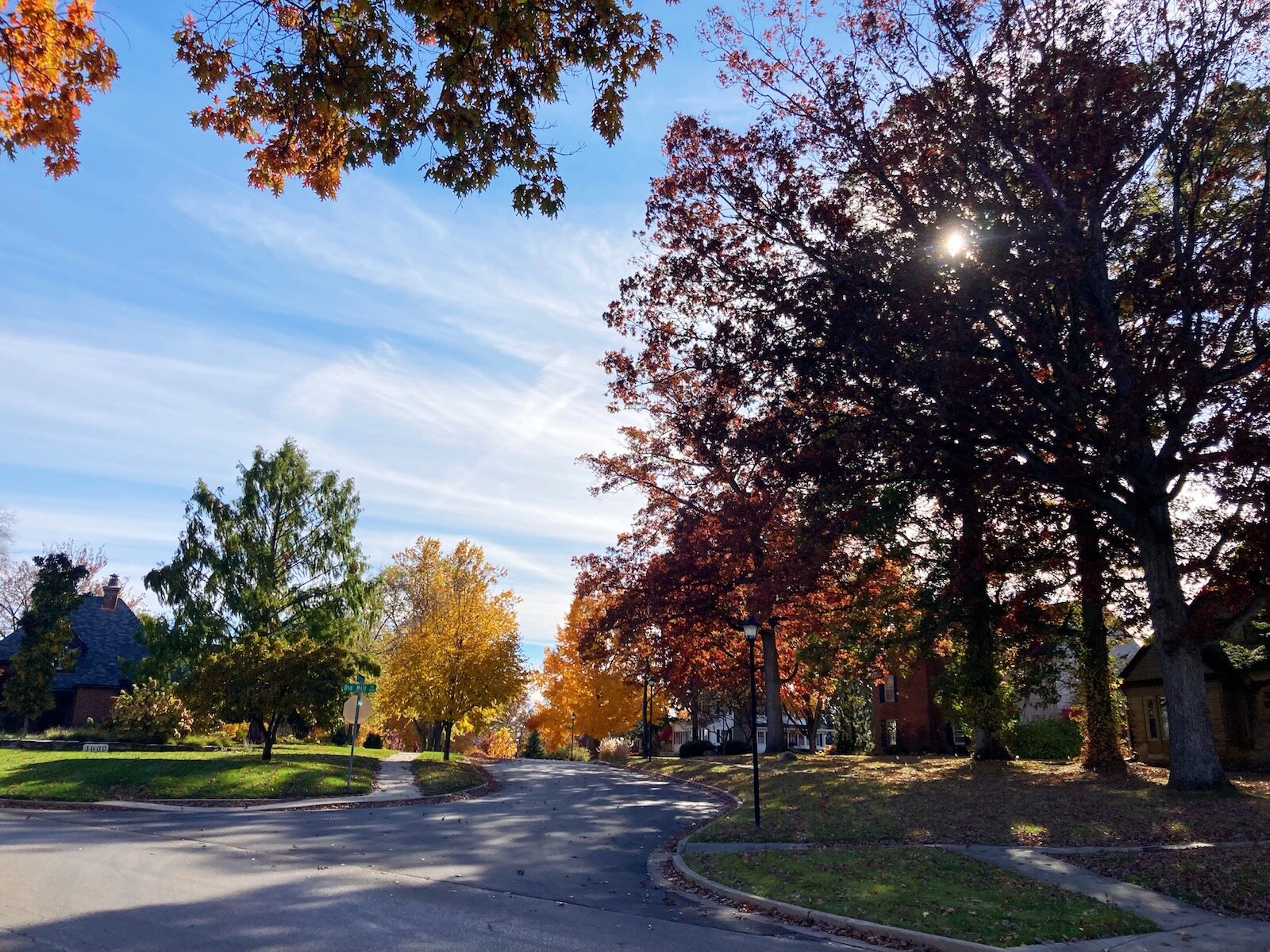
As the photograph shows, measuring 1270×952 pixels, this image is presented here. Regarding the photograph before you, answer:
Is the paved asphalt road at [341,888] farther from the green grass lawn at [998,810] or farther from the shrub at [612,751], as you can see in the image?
the shrub at [612,751]

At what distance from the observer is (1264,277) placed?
15.6 meters

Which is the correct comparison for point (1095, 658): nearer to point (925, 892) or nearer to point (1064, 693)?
point (925, 892)

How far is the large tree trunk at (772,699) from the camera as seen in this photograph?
112ft

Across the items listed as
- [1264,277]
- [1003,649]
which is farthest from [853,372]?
[1003,649]

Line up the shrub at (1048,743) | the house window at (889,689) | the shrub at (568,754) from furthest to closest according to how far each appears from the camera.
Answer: the shrub at (568,754), the house window at (889,689), the shrub at (1048,743)

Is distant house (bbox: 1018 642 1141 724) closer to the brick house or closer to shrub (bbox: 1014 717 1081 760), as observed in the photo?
shrub (bbox: 1014 717 1081 760)

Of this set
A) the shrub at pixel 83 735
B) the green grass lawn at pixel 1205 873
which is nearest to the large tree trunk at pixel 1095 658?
the green grass lawn at pixel 1205 873

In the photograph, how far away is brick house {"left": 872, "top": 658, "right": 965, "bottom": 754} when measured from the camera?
138 ft

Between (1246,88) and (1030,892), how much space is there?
16685 millimetres

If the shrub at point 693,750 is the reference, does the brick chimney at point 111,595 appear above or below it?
above

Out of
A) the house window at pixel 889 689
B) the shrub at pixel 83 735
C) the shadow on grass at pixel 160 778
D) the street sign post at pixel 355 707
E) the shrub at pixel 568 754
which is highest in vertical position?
the house window at pixel 889 689

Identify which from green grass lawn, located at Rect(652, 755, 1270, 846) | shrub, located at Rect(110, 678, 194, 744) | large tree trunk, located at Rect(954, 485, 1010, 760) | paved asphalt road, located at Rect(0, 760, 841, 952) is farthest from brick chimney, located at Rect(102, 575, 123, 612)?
large tree trunk, located at Rect(954, 485, 1010, 760)

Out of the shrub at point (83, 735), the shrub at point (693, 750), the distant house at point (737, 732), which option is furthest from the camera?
the distant house at point (737, 732)

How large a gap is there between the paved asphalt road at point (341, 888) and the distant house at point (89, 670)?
28901 millimetres
